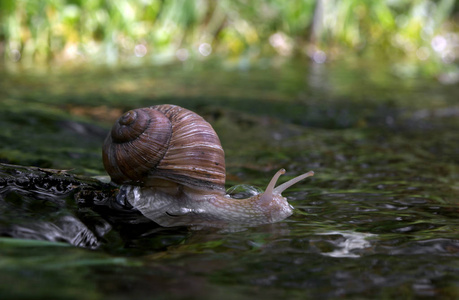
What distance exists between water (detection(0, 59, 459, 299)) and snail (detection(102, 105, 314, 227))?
0.53 feet

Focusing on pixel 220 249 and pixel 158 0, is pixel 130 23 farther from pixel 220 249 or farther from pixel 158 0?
pixel 220 249

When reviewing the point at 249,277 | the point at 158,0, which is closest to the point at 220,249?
the point at 249,277

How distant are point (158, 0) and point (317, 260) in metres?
10.1

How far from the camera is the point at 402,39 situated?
12.8 metres

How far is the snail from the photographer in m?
2.51

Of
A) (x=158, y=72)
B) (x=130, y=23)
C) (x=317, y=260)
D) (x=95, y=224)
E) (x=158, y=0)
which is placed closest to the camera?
(x=317, y=260)

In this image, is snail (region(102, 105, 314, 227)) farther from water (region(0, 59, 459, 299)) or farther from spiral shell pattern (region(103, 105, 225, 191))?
water (region(0, 59, 459, 299))

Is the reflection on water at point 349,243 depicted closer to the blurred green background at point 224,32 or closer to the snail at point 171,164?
the snail at point 171,164

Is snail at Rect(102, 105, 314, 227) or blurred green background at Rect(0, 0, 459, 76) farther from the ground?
blurred green background at Rect(0, 0, 459, 76)

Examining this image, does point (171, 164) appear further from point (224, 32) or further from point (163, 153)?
point (224, 32)

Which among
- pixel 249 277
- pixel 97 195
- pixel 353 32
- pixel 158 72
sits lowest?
pixel 249 277

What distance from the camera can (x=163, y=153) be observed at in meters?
2.60

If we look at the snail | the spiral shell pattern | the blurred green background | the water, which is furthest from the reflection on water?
the blurred green background

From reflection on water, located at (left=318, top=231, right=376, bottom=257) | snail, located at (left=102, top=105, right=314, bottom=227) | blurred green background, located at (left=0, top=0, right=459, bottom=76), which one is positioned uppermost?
blurred green background, located at (left=0, top=0, right=459, bottom=76)
